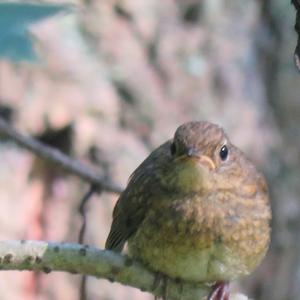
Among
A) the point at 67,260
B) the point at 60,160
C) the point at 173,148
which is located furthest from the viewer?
the point at 60,160

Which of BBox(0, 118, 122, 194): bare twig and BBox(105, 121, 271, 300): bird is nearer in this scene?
BBox(105, 121, 271, 300): bird

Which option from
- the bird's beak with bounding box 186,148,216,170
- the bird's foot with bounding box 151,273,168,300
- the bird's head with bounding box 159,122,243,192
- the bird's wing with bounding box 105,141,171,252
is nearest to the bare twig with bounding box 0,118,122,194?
the bird's wing with bounding box 105,141,171,252

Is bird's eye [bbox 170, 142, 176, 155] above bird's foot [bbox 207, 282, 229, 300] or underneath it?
above

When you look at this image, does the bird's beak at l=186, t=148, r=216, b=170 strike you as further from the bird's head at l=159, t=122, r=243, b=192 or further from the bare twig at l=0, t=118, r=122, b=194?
the bare twig at l=0, t=118, r=122, b=194

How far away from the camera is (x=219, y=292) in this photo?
3.40 meters

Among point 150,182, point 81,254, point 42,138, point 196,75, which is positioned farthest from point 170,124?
point 81,254

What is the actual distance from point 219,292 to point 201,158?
41 cm

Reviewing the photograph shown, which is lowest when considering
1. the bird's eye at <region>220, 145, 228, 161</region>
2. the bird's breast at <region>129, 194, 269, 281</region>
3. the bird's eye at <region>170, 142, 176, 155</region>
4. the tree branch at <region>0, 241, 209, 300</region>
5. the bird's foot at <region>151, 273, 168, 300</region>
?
the tree branch at <region>0, 241, 209, 300</region>

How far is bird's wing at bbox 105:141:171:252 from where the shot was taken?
3.61 m

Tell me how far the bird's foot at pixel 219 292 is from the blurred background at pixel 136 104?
275 centimetres

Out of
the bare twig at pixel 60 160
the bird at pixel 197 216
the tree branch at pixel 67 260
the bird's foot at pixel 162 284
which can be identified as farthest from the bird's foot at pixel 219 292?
the bare twig at pixel 60 160

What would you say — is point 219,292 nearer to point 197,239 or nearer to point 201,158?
point 197,239

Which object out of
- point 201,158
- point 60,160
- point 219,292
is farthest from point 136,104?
point 219,292

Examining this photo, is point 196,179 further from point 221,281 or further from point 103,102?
point 103,102
